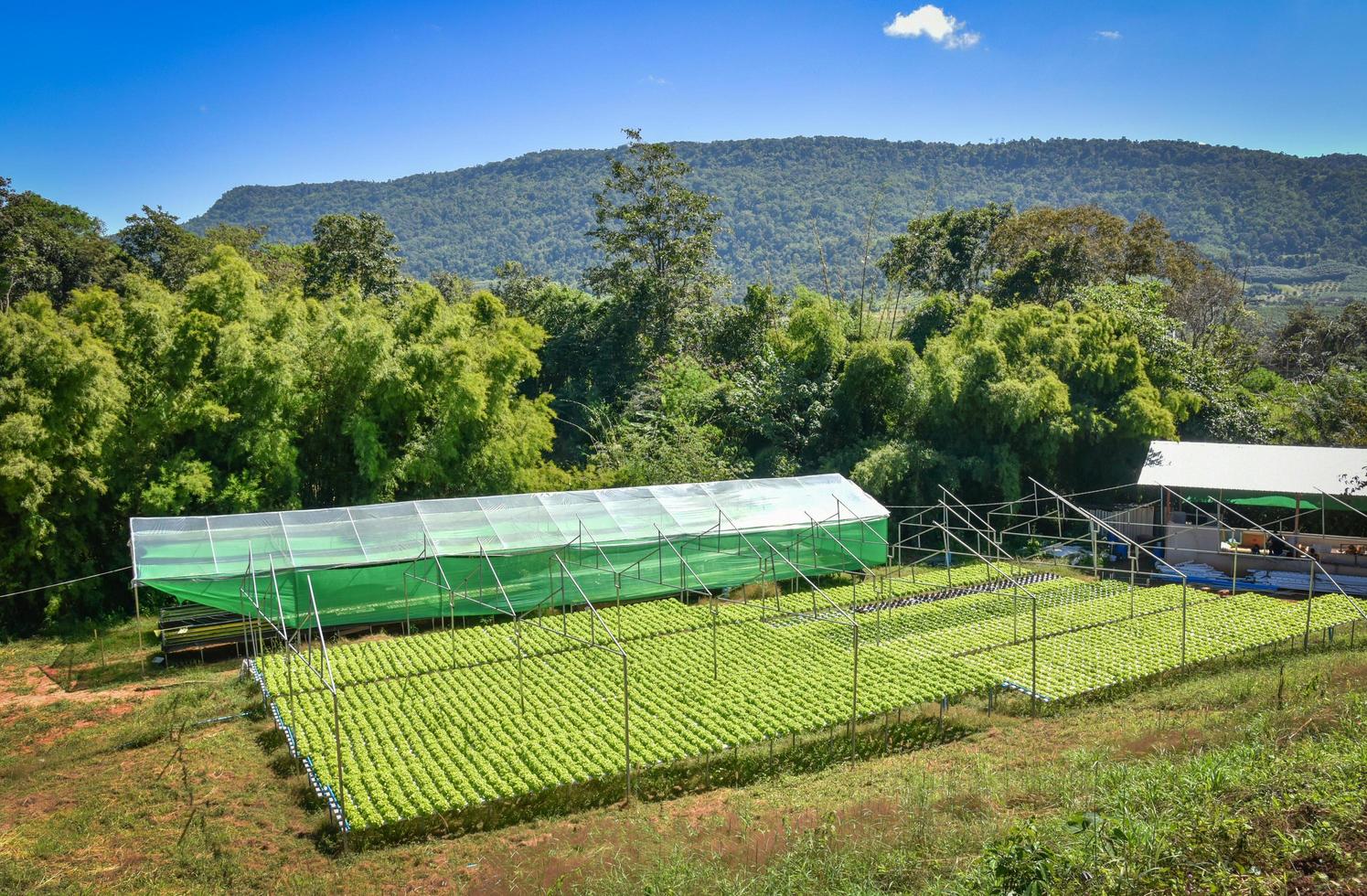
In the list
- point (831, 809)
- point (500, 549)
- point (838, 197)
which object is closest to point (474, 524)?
point (500, 549)

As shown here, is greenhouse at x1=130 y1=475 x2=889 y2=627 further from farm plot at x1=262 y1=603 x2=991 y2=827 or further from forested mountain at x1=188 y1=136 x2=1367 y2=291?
forested mountain at x1=188 y1=136 x2=1367 y2=291


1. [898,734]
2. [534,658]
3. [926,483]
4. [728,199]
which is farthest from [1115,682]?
[728,199]

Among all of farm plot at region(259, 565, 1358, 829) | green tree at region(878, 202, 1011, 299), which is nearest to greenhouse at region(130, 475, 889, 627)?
farm plot at region(259, 565, 1358, 829)

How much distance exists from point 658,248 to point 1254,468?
73.9ft

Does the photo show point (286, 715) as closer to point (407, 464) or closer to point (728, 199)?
point (407, 464)

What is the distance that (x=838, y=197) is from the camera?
10988 cm

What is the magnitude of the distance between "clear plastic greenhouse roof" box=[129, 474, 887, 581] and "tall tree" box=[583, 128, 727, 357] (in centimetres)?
1404

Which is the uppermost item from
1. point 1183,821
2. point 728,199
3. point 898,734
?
point 728,199

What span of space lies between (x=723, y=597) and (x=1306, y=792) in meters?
15.4

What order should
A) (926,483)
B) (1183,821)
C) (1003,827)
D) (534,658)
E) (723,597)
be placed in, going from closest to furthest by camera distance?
(1183,821), (1003,827), (534,658), (723,597), (926,483)

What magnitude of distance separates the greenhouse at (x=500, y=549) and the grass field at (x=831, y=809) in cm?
238

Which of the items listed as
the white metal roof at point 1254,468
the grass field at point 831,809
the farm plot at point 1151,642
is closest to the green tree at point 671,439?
the white metal roof at point 1254,468

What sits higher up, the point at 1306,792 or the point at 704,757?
the point at 1306,792

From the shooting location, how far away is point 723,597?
22.8 m
